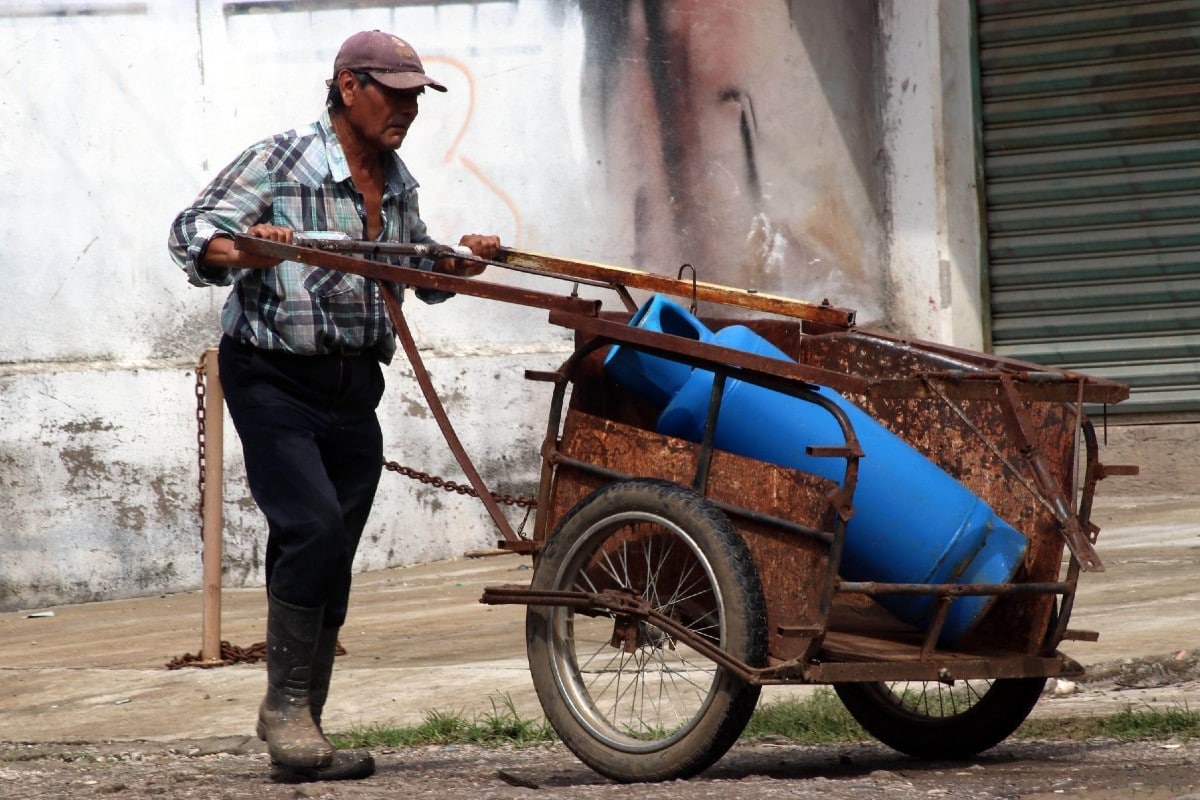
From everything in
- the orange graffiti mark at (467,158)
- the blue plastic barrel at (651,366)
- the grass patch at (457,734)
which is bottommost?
the grass patch at (457,734)

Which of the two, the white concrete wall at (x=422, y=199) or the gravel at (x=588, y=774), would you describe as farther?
the white concrete wall at (x=422, y=199)

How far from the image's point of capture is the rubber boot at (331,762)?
12.5 ft

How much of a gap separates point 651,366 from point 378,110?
897mm

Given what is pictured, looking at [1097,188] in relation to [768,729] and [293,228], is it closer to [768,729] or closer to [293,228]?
[768,729]

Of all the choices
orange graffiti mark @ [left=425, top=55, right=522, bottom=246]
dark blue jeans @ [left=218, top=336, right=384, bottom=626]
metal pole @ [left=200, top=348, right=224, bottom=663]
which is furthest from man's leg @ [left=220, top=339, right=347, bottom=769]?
orange graffiti mark @ [left=425, top=55, right=522, bottom=246]

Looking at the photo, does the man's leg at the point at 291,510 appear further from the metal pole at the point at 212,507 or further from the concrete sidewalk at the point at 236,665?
the metal pole at the point at 212,507

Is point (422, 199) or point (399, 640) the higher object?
point (422, 199)

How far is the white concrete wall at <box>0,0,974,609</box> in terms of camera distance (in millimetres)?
7688

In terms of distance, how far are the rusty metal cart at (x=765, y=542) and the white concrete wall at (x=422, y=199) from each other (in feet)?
12.9

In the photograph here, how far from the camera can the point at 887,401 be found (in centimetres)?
409

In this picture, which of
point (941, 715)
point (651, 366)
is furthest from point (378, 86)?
point (941, 715)

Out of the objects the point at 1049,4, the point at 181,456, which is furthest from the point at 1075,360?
the point at 181,456

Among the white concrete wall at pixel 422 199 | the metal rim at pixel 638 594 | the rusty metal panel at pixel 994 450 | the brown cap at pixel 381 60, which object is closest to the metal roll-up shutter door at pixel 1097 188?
the white concrete wall at pixel 422 199

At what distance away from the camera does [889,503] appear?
11.9 ft
